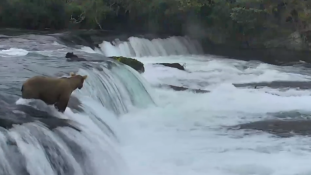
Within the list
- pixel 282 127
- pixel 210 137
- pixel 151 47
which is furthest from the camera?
pixel 151 47

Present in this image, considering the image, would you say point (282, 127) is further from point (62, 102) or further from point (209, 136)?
point (62, 102)

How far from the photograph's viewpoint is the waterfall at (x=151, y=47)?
18.5m

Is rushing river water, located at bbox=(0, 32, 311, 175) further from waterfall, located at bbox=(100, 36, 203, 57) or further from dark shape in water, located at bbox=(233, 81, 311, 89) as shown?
waterfall, located at bbox=(100, 36, 203, 57)

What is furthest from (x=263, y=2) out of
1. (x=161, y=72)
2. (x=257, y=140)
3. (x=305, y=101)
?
(x=257, y=140)

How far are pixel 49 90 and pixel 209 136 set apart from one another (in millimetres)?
3278

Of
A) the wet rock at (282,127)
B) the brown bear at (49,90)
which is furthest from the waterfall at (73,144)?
the wet rock at (282,127)

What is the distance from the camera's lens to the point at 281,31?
2181 cm

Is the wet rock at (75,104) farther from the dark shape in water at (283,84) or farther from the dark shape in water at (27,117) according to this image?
the dark shape in water at (283,84)

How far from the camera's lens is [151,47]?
67.3 ft

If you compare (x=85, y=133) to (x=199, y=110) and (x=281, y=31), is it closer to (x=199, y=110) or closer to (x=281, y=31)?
(x=199, y=110)

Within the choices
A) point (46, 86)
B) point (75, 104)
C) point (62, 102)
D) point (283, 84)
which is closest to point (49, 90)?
point (46, 86)

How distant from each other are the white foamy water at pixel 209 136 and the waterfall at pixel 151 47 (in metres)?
4.31

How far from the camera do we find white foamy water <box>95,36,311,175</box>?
6676mm

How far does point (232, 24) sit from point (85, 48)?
8.41 meters
